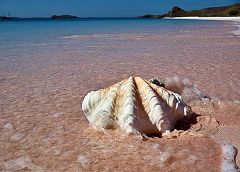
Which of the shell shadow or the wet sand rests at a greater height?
the shell shadow

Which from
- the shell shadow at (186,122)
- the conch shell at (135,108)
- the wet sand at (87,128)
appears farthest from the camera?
the shell shadow at (186,122)

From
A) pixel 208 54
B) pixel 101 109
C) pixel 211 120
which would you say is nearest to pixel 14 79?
pixel 101 109

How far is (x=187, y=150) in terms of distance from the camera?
3646mm

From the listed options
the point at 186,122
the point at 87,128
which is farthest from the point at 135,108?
the point at 186,122

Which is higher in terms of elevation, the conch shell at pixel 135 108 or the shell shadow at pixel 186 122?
the conch shell at pixel 135 108

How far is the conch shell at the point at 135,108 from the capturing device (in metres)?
3.92

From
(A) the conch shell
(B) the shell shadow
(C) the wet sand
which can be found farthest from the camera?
(B) the shell shadow

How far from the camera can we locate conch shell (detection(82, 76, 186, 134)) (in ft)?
12.9

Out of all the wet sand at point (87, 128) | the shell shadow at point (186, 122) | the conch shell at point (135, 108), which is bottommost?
the wet sand at point (87, 128)

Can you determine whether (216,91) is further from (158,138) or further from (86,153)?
(86,153)

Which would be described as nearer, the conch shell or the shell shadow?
the conch shell

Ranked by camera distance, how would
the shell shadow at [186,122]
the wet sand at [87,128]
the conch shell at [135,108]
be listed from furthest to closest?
the shell shadow at [186,122], the conch shell at [135,108], the wet sand at [87,128]

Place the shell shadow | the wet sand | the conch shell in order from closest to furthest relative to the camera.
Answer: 1. the wet sand
2. the conch shell
3. the shell shadow

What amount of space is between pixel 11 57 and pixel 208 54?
613cm
